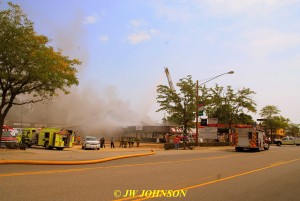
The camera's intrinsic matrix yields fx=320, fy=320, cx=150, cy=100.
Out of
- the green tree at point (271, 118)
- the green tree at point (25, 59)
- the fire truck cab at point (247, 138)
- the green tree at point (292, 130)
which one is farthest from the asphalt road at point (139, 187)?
the green tree at point (292, 130)

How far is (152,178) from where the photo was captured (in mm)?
10914

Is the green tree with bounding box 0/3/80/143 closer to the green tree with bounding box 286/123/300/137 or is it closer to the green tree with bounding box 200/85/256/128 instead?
the green tree with bounding box 200/85/256/128

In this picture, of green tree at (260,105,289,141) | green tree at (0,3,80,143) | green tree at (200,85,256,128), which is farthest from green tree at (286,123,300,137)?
green tree at (0,3,80,143)

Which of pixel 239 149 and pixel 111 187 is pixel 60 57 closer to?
pixel 111 187

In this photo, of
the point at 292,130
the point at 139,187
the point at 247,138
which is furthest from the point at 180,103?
the point at 292,130

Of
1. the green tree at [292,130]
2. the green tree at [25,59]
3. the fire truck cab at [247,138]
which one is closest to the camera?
the green tree at [25,59]

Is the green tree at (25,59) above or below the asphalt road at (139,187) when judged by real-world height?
above

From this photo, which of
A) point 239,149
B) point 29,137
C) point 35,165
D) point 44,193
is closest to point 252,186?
point 44,193

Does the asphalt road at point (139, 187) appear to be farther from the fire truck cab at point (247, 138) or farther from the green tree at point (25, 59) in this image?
the fire truck cab at point (247, 138)

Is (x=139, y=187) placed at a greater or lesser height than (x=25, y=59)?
lesser

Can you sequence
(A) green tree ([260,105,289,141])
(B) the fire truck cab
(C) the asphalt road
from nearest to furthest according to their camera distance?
(C) the asphalt road → (B) the fire truck cab → (A) green tree ([260,105,289,141])

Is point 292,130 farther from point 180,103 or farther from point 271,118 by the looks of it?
point 180,103

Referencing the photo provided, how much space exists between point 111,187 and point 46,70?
13702mm

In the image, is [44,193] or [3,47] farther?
[3,47]
